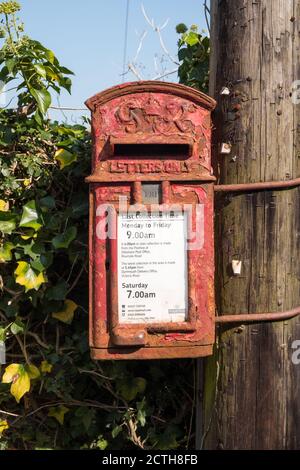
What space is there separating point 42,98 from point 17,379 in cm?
134

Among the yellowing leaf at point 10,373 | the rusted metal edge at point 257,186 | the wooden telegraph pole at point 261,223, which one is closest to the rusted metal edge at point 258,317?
the wooden telegraph pole at point 261,223

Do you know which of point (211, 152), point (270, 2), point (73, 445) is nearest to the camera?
point (270, 2)

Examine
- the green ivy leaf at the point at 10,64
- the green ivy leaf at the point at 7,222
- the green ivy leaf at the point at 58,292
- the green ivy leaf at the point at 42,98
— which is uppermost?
the green ivy leaf at the point at 10,64

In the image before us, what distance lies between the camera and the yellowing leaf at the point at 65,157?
2693 millimetres

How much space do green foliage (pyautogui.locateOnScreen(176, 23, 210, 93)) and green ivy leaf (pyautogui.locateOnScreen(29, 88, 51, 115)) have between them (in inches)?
28.0

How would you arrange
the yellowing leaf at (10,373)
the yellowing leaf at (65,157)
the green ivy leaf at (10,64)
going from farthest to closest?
1. the yellowing leaf at (65,157)
2. the yellowing leaf at (10,373)
3. the green ivy leaf at (10,64)

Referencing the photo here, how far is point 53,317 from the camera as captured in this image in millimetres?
2676

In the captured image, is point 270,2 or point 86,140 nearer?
point 270,2

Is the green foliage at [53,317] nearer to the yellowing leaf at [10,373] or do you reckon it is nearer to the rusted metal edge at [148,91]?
the yellowing leaf at [10,373]

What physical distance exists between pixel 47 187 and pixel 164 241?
2.76ft

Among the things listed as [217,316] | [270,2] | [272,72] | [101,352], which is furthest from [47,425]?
[270,2]

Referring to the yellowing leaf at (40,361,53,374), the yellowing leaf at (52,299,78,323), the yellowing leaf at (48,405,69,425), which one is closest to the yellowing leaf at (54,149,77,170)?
the yellowing leaf at (52,299,78,323)

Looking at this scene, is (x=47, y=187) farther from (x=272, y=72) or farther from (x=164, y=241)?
(x=272, y=72)

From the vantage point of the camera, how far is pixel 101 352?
7.18 feet
